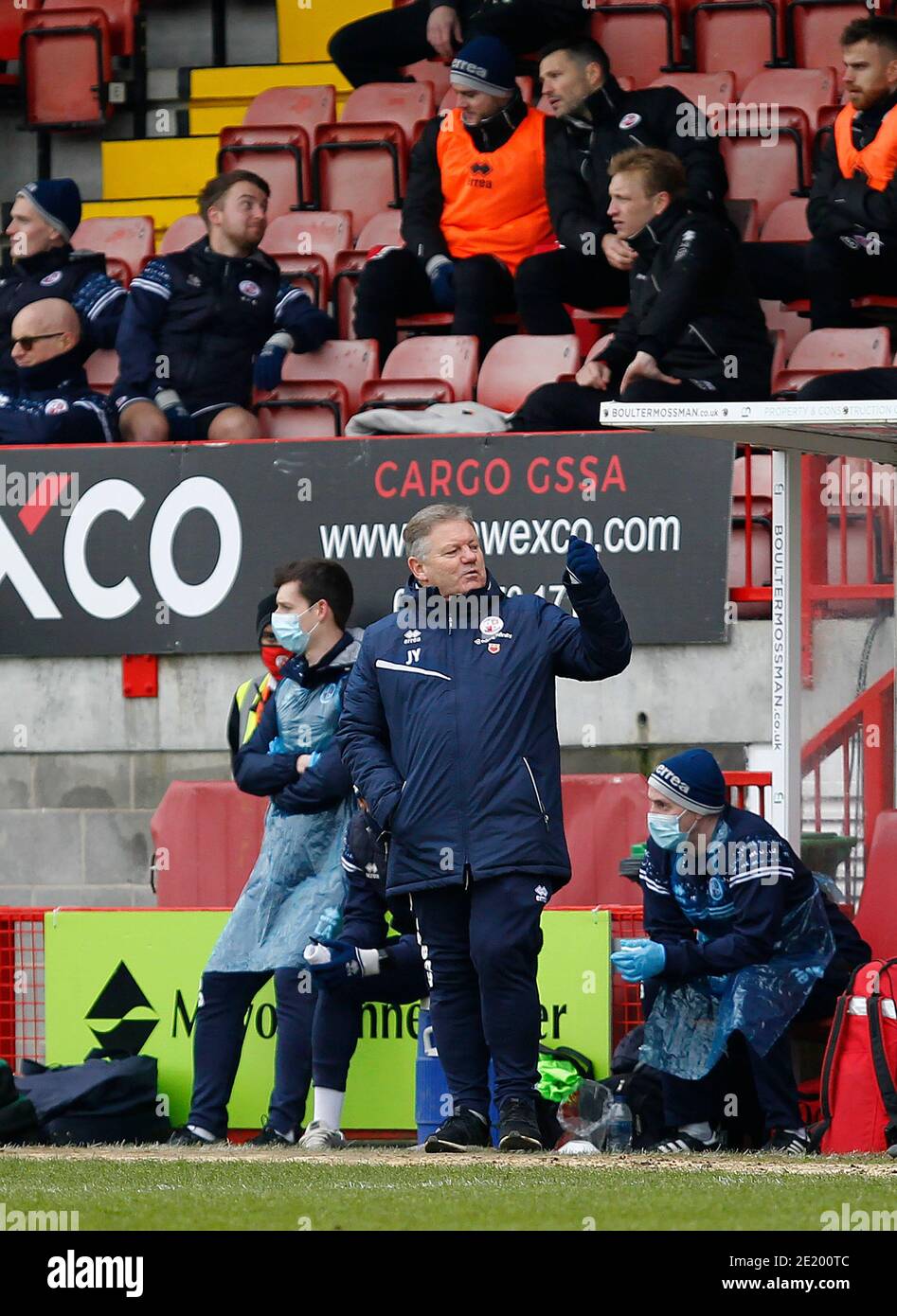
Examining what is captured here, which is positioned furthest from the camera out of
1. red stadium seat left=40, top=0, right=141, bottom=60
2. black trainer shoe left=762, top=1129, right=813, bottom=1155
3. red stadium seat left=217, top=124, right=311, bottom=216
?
red stadium seat left=40, top=0, right=141, bottom=60

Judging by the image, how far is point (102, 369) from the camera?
12773mm

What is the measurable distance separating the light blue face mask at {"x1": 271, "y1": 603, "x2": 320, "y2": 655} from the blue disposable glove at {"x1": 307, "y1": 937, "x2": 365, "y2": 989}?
1040mm

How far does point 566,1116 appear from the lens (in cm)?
805

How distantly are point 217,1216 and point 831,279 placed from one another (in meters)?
6.51

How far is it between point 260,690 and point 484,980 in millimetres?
2273

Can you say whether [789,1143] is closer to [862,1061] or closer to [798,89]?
[862,1061]

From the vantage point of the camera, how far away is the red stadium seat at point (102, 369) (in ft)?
41.4

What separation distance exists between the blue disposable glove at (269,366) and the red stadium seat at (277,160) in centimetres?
210

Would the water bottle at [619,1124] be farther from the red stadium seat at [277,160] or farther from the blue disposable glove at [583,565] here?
the red stadium seat at [277,160]

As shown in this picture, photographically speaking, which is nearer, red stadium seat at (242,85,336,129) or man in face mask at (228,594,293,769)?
man in face mask at (228,594,293,769)

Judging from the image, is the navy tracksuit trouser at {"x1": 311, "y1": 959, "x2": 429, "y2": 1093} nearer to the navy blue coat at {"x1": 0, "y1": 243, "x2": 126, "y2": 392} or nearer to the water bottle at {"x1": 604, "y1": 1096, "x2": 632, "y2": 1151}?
the water bottle at {"x1": 604, "y1": 1096, "x2": 632, "y2": 1151}

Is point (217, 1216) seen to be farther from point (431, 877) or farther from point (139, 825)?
point (139, 825)

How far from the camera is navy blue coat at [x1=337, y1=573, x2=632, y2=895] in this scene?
6.86 metres

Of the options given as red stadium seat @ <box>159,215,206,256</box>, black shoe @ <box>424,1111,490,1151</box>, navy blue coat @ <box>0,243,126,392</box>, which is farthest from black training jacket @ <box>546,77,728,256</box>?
black shoe @ <box>424,1111,490,1151</box>
